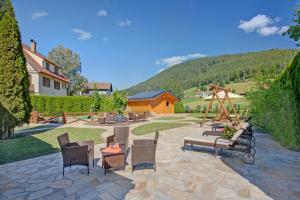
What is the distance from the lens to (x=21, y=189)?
4.07 meters

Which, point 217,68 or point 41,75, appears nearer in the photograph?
point 41,75

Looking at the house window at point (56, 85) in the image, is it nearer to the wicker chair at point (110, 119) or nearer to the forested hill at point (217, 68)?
the wicker chair at point (110, 119)

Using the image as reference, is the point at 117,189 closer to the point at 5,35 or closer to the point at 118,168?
the point at 118,168

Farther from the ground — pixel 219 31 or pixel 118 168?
pixel 219 31

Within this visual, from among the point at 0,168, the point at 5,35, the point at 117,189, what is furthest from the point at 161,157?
the point at 5,35

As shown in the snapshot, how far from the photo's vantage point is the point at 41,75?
83.8 feet

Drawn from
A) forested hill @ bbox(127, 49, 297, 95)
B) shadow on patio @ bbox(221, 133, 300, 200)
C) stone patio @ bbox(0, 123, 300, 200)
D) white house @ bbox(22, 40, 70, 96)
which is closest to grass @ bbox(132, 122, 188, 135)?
stone patio @ bbox(0, 123, 300, 200)

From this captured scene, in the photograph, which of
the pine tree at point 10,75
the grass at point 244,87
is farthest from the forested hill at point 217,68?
the pine tree at point 10,75

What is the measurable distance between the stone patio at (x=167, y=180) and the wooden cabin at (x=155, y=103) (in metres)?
23.8

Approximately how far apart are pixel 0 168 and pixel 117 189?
3.90m

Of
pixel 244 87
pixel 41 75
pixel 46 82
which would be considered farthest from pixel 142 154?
pixel 244 87

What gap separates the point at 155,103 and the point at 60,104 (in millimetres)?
13863

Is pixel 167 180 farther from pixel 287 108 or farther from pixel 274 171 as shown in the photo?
pixel 287 108

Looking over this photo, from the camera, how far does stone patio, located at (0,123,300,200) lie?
375 centimetres
